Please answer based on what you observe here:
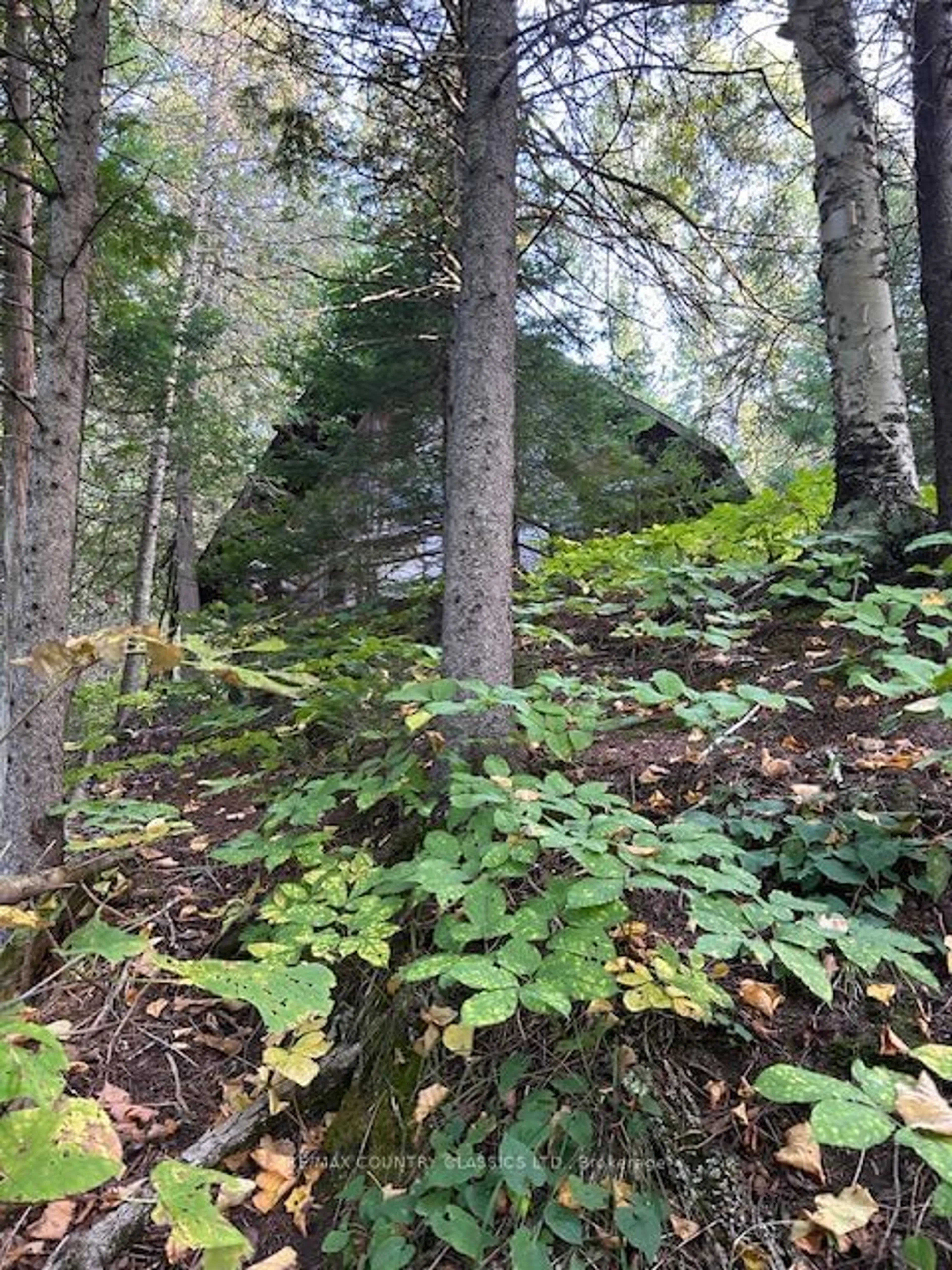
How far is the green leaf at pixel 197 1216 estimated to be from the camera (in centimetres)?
108

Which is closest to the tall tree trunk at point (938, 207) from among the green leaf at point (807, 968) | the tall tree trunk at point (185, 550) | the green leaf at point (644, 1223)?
the green leaf at point (807, 968)

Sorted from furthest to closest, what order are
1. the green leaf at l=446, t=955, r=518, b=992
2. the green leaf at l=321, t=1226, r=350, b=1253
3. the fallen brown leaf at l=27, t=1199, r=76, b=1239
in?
the fallen brown leaf at l=27, t=1199, r=76, b=1239, the green leaf at l=321, t=1226, r=350, b=1253, the green leaf at l=446, t=955, r=518, b=992

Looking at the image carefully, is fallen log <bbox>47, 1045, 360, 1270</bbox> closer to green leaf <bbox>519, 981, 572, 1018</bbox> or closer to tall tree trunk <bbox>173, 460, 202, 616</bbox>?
green leaf <bbox>519, 981, 572, 1018</bbox>

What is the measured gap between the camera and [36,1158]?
100 cm

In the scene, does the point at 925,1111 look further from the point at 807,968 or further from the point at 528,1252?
the point at 528,1252

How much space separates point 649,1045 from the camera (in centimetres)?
185

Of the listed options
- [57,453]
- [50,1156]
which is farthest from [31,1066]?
[57,453]

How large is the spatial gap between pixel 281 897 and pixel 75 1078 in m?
0.88

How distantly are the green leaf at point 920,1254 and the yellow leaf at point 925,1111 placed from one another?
11.9 inches

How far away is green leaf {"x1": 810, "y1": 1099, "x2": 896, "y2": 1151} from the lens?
1.18 metres

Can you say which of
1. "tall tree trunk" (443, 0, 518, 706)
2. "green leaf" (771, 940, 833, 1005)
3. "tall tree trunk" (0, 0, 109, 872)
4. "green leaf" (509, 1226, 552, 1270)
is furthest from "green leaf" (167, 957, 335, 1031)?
"tall tree trunk" (0, 0, 109, 872)

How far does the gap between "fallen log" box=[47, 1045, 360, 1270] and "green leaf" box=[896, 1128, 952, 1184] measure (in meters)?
1.48

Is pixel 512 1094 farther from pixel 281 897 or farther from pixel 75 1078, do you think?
pixel 75 1078

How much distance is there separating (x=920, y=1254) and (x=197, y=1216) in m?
1.31
